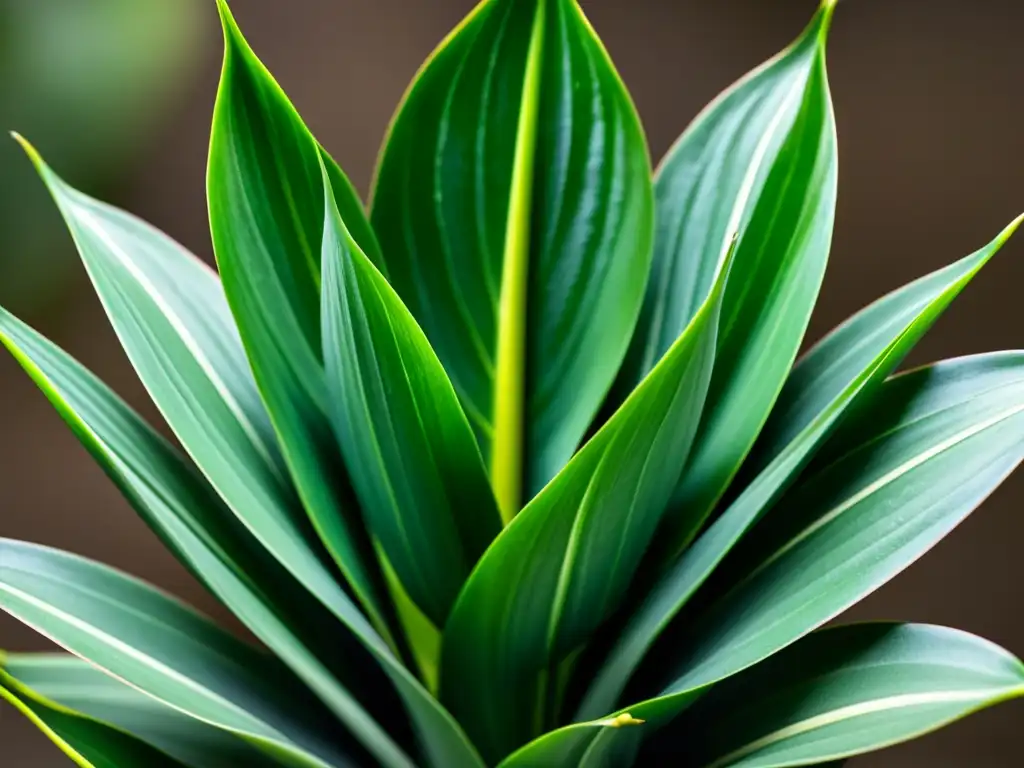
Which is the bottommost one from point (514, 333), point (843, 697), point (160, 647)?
point (843, 697)

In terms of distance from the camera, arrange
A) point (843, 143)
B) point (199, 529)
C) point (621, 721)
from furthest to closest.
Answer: point (843, 143) < point (199, 529) < point (621, 721)

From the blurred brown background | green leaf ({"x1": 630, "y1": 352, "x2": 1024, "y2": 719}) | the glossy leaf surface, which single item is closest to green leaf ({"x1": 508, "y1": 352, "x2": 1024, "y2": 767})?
Answer: green leaf ({"x1": 630, "y1": 352, "x2": 1024, "y2": 719})

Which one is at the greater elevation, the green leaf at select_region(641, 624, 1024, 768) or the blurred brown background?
the blurred brown background

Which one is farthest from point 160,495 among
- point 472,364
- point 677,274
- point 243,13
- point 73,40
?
point 243,13

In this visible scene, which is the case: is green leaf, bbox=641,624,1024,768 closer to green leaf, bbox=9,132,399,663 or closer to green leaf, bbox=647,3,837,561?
green leaf, bbox=647,3,837,561

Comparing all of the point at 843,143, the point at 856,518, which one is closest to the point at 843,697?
the point at 856,518

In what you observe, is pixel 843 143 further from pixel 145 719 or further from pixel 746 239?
pixel 145 719
